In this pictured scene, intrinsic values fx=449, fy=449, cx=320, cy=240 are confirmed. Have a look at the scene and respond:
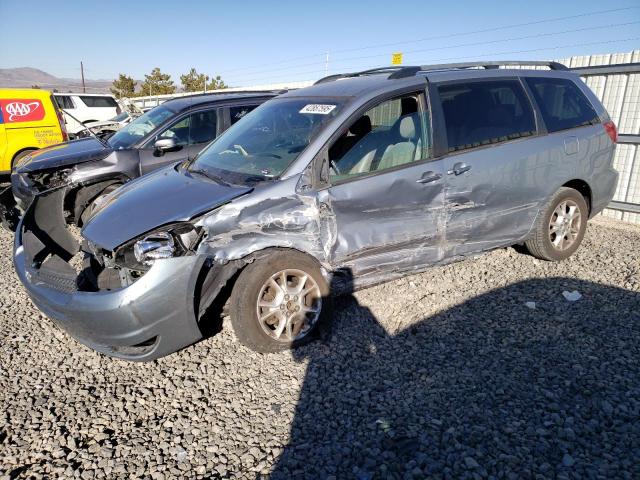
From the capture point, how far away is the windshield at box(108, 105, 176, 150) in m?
6.30

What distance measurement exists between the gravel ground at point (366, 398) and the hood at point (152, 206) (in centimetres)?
101

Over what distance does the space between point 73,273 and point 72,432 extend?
4.20ft

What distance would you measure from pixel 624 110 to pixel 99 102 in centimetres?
1888

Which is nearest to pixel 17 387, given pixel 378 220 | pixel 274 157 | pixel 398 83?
pixel 274 157

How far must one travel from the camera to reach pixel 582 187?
474 cm

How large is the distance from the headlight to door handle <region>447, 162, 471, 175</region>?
227 cm

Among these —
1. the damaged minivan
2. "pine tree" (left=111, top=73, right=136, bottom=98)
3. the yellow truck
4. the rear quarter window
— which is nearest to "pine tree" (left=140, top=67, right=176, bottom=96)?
"pine tree" (left=111, top=73, right=136, bottom=98)

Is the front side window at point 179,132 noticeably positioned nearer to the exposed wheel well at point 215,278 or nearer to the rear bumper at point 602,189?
the exposed wheel well at point 215,278

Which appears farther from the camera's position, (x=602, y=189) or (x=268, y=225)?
(x=602, y=189)

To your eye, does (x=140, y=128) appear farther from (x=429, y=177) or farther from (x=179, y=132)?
(x=429, y=177)

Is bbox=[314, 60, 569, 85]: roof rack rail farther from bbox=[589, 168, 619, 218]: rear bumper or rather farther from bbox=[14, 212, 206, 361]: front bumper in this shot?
bbox=[14, 212, 206, 361]: front bumper

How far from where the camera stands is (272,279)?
3137mm

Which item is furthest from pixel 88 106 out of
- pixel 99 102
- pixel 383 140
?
pixel 383 140

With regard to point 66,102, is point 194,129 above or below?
below
